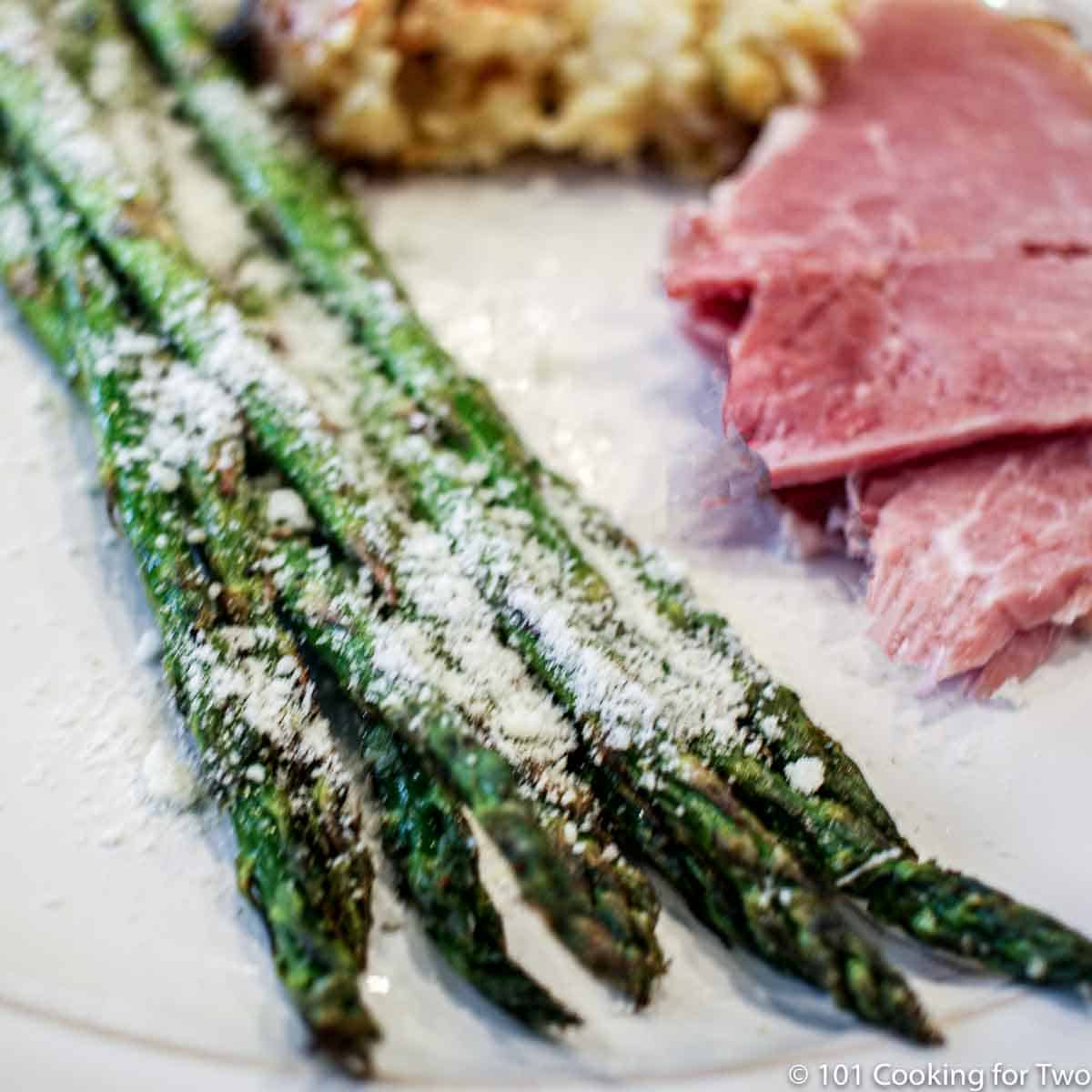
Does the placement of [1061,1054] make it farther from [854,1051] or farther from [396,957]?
[396,957]

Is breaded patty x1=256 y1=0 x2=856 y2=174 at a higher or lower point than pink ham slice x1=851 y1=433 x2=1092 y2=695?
higher

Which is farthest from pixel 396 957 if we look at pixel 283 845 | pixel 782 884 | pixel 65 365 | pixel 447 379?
pixel 65 365

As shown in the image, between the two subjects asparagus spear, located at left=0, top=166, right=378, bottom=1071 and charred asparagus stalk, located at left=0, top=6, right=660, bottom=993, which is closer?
asparagus spear, located at left=0, top=166, right=378, bottom=1071

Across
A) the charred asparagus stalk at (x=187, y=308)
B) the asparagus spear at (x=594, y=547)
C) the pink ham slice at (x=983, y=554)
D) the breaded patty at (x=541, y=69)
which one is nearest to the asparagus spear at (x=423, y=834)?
the charred asparagus stalk at (x=187, y=308)

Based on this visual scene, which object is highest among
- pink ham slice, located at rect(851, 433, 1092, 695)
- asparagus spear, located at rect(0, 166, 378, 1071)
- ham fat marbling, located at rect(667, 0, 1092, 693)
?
asparagus spear, located at rect(0, 166, 378, 1071)

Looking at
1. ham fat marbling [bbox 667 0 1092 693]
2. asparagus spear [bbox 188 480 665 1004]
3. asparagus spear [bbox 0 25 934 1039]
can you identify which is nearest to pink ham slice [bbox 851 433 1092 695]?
ham fat marbling [bbox 667 0 1092 693]

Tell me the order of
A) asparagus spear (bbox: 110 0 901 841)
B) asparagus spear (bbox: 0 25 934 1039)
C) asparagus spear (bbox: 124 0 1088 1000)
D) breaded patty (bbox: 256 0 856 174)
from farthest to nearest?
breaded patty (bbox: 256 0 856 174)
asparagus spear (bbox: 110 0 901 841)
asparagus spear (bbox: 0 25 934 1039)
asparagus spear (bbox: 124 0 1088 1000)

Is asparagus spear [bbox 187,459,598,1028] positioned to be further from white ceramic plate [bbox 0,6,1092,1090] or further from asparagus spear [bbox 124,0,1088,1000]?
asparagus spear [bbox 124,0,1088,1000]
